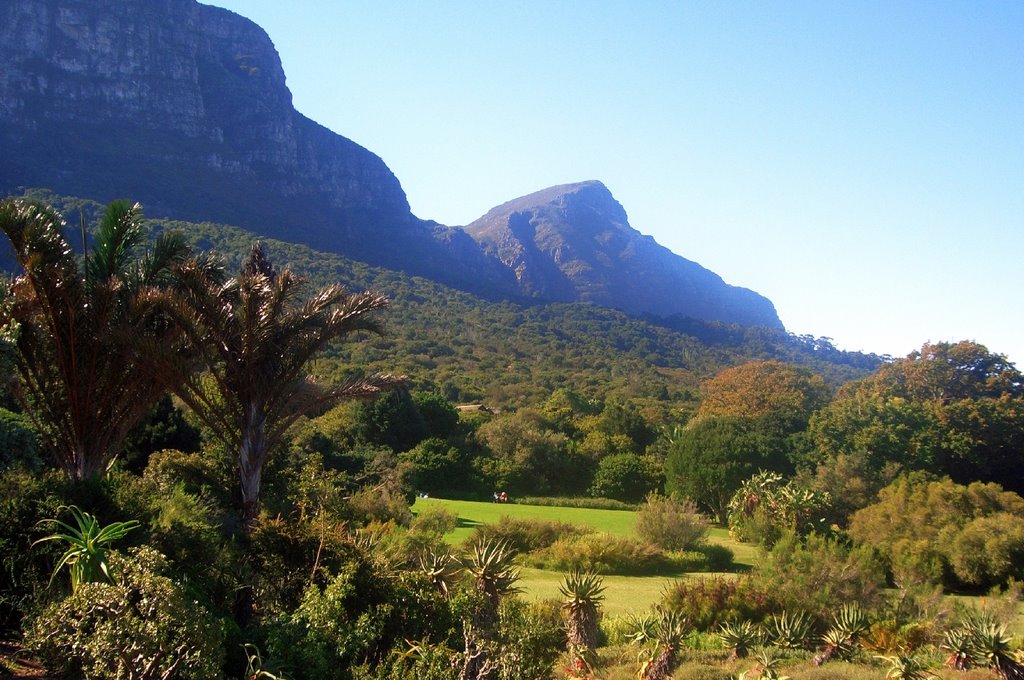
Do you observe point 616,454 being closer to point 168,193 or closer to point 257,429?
point 257,429

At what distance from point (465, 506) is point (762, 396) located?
26133mm

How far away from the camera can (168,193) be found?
7412 centimetres

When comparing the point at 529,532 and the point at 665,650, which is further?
the point at 529,532

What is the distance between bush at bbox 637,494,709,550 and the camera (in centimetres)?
2172

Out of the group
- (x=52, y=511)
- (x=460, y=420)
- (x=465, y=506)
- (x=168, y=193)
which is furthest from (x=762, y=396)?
(x=168, y=193)

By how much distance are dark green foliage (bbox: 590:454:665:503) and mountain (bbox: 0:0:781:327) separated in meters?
50.5

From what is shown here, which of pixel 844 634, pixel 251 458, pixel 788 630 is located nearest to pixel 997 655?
pixel 844 634

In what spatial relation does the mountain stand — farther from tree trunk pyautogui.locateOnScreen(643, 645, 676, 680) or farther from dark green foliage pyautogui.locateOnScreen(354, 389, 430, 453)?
tree trunk pyautogui.locateOnScreen(643, 645, 676, 680)

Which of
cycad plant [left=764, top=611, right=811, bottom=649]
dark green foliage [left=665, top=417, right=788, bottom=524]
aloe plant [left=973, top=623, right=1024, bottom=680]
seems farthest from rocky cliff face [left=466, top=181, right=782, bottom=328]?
aloe plant [left=973, top=623, right=1024, bottom=680]

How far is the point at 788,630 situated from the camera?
12180 millimetres

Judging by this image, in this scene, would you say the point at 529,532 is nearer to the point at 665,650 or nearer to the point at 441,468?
the point at 665,650

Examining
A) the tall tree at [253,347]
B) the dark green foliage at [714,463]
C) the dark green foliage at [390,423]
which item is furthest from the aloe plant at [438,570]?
the dark green foliage at [390,423]

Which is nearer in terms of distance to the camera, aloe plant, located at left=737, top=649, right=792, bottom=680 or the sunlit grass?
aloe plant, located at left=737, top=649, right=792, bottom=680

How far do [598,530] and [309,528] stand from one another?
55.8 feet
